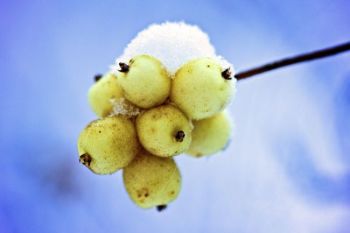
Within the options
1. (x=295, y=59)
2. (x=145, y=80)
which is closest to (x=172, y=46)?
(x=145, y=80)

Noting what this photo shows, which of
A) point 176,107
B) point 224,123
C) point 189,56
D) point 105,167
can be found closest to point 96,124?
point 105,167

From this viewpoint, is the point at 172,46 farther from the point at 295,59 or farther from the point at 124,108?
the point at 295,59

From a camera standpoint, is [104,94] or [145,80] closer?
[145,80]

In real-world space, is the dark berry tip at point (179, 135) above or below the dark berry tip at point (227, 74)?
below

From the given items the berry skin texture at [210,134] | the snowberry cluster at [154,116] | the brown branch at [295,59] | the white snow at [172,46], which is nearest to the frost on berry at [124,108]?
the snowberry cluster at [154,116]

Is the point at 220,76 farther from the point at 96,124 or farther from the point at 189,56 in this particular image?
the point at 96,124

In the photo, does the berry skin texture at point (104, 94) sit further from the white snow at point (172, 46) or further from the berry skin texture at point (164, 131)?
the berry skin texture at point (164, 131)
